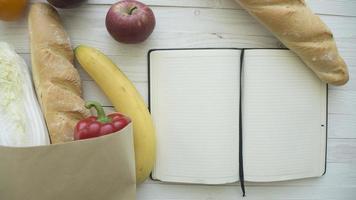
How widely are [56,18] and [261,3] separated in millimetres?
389

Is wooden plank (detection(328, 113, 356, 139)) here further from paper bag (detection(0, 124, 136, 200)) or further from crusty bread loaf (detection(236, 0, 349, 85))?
paper bag (detection(0, 124, 136, 200))

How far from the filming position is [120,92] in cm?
63

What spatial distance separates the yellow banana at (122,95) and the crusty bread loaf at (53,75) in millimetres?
37

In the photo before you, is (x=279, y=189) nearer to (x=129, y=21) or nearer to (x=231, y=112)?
(x=231, y=112)

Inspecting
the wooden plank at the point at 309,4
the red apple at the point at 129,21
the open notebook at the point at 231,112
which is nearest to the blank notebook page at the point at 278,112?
the open notebook at the point at 231,112

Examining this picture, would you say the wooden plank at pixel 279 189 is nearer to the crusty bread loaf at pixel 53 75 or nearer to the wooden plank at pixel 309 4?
the crusty bread loaf at pixel 53 75

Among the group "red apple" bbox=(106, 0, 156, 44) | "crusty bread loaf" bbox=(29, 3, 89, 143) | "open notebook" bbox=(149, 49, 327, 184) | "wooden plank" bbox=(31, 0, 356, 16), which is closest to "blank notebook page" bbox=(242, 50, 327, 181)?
"open notebook" bbox=(149, 49, 327, 184)

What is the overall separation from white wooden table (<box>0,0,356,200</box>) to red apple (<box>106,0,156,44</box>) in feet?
0.19

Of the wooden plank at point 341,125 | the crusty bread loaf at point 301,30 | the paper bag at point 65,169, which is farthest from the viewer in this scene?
the wooden plank at point 341,125

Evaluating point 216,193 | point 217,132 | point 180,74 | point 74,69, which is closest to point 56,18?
point 74,69

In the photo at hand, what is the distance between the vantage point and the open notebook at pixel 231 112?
653mm

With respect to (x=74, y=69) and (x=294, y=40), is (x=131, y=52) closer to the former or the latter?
(x=74, y=69)

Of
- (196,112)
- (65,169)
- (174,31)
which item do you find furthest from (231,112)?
(65,169)

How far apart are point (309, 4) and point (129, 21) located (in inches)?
15.0
